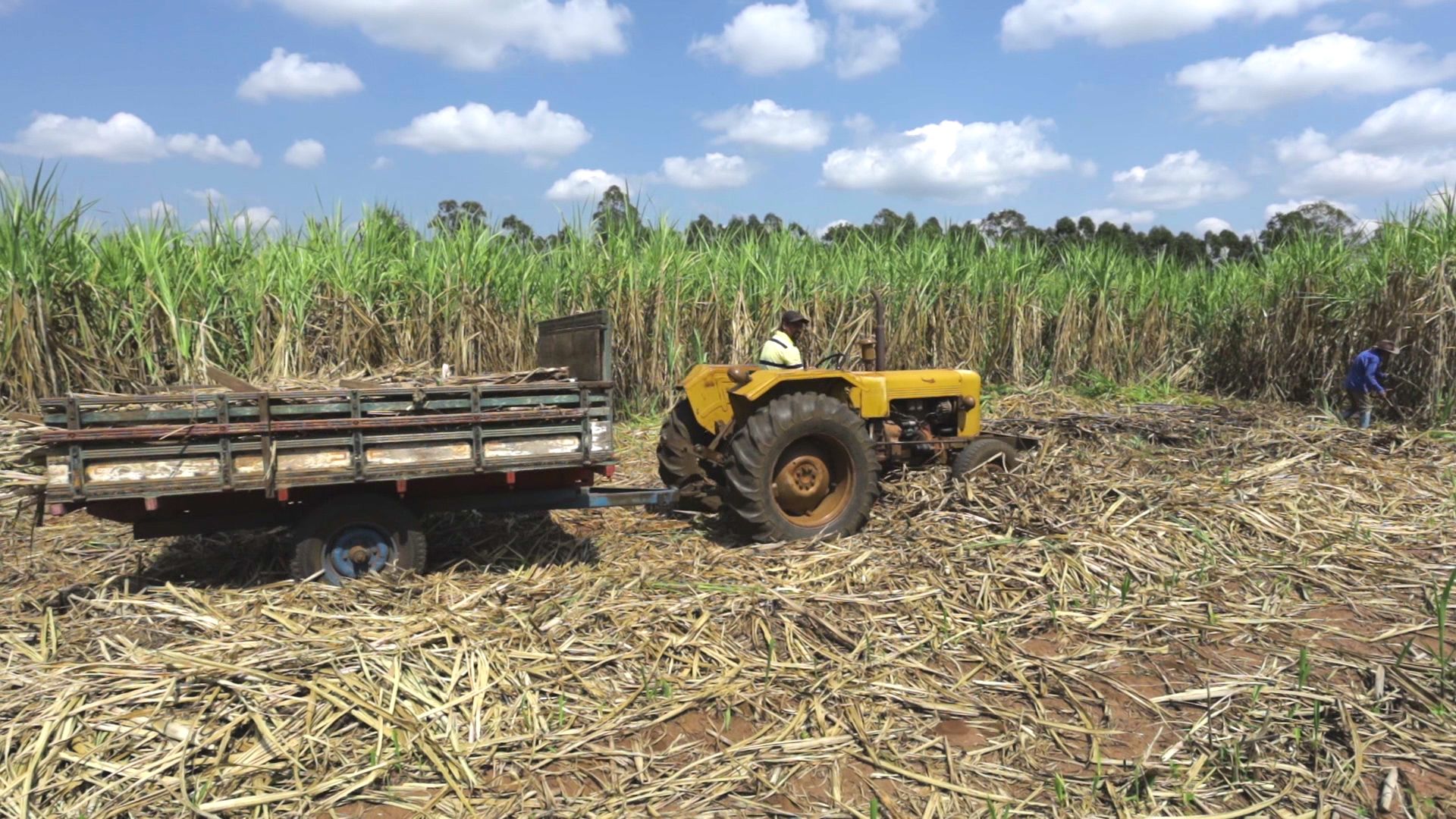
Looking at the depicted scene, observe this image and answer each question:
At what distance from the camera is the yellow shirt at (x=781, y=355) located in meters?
5.64

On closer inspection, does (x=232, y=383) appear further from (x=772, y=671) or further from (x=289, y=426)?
(x=772, y=671)

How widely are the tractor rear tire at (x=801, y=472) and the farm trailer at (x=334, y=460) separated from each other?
680mm

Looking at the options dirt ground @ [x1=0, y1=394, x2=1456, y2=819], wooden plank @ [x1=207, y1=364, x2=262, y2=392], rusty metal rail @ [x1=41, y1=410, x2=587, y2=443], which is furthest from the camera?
wooden plank @ [x1=207, y1=364, x2=262, y2=392]

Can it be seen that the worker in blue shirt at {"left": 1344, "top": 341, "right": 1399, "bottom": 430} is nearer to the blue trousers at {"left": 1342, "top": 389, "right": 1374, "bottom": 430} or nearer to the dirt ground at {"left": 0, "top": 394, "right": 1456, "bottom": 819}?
the blue trousers at {"left": 1342, "top": 389, "right": 1374, "bottom": 430}

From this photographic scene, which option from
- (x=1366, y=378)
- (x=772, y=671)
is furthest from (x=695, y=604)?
(x=1366, y=378)

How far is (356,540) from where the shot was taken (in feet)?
13.9

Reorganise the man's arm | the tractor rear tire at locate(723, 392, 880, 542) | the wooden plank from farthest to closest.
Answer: the man's arm
the tractor rear tire at locate(723, 392, 880, 542)
the wooden plank

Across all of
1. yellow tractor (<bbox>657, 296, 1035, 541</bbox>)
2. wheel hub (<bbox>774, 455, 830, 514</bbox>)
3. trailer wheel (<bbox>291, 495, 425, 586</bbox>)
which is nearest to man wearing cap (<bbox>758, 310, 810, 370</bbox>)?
yellow tractor (<bbox>657, 296, 1035, 541</bbox>)

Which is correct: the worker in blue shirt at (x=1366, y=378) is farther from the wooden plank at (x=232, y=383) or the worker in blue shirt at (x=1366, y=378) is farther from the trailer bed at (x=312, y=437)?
the wooden plank at (x=232, y=383)

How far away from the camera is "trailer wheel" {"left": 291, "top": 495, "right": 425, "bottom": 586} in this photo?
4090mm

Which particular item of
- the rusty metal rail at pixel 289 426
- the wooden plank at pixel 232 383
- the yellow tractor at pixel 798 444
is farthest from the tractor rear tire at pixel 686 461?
the wooden plank at pixel 232 383

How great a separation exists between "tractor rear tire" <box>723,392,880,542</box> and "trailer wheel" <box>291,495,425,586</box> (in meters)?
1.75

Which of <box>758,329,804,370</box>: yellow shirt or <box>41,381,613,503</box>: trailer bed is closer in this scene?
<box>41,381,613,503</box>: trailer bed

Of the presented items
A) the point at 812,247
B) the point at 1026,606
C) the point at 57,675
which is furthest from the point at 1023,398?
the point at 57,675
